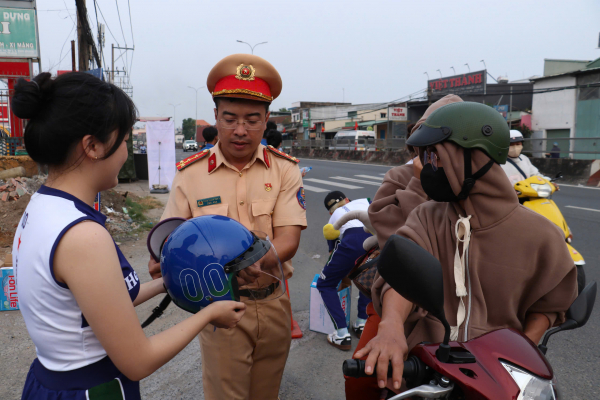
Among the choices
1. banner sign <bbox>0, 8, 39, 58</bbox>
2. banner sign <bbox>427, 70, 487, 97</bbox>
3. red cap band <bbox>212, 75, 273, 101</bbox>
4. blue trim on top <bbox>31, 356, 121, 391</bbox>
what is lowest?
blue trim on top <bbox>31, 356, 121, 391</bbox>

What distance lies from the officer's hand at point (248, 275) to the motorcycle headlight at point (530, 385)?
0.78 metres

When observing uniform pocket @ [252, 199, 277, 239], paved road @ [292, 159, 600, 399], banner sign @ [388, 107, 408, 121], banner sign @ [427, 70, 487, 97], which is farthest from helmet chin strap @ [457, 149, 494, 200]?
banner sign @ [388, 107, 408, 121]

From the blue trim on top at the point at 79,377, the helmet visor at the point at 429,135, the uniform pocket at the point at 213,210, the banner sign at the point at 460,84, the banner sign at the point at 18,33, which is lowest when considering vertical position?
the blue trim on top at the point at 79,377

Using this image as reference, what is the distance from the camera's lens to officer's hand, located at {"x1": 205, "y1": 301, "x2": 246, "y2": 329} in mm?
1326

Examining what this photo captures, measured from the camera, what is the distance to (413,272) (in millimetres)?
1103

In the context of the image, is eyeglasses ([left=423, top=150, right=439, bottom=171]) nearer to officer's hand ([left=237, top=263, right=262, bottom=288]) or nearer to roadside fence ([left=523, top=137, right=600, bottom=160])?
officer's hand ([left=237, top=263, right=262, bottom=288])

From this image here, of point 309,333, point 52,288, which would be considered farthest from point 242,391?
point 309,333

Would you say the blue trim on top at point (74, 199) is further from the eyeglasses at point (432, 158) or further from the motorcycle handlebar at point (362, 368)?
the eyeglasses at point (432, 158)

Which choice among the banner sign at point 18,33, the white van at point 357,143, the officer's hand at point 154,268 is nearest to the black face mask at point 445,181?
the officer's hand at point 154,268

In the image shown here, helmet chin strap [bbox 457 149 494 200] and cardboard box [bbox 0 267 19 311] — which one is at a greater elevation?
helmet chin strap [bbox 457 149 494 200]

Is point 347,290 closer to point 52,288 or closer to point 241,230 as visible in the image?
point 241,230

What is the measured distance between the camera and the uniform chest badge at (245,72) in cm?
208

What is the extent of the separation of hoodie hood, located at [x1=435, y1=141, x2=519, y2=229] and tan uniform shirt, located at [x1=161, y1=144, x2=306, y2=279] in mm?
861

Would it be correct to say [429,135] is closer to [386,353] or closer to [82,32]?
[386,353]
